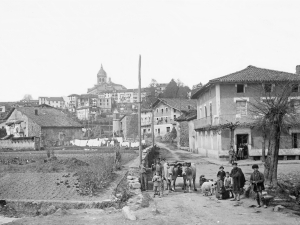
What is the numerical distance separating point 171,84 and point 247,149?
Answer: 69.8 metres

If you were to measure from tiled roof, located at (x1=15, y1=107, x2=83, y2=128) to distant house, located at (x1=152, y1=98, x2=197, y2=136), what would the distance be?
17.1 metres

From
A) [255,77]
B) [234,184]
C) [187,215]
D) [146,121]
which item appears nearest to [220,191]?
[234,184]

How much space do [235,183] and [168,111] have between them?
55043 millimetres

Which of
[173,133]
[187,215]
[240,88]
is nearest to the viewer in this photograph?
[187,215]

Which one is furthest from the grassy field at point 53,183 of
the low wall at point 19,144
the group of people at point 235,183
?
the low wall at point 19,144

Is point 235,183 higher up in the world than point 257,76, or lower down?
lower down

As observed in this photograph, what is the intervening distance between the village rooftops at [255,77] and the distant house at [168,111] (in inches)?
1262

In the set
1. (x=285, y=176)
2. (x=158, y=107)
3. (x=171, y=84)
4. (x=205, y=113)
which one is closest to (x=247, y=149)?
(x=205, y=113)

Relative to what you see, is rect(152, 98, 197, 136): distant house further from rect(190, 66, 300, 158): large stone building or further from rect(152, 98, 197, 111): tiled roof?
rect(190, 66, 300, 158): large stone building

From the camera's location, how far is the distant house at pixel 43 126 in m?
55.9

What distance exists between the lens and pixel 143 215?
11.2m

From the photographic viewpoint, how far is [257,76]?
32531mm

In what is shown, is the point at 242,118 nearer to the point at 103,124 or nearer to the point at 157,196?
the point at 157,196

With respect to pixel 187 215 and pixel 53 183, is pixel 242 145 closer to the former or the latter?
pixel 53 183
